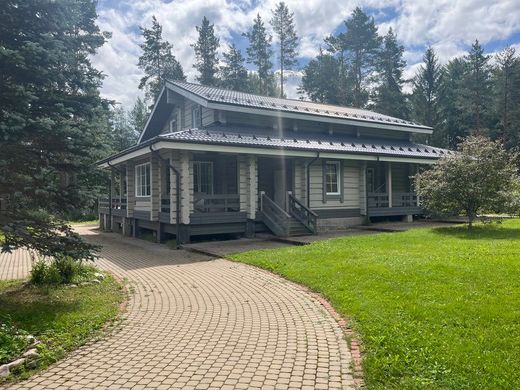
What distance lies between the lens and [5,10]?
21.5ft

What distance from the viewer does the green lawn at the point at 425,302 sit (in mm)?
3832

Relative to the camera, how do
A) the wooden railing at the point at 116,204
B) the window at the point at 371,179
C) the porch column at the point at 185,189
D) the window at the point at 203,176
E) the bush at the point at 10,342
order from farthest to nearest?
the window at the point at 371,179 → the wooden railing at the point at 116,204 → the window at the point at 203,176 → the porch column at the point at 185,189 → the bush at the point at 10,342

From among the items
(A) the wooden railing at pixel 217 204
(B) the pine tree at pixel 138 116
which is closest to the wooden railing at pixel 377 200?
(A) the wooden railing at pixel 217 204

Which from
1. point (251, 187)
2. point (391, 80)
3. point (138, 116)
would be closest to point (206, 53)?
point (138, 116)

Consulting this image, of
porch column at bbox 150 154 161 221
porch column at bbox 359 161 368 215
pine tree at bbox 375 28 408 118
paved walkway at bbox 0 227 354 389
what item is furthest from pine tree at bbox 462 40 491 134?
paved walkway at bbox 0 227 354 389

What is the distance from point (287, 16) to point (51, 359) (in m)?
47.1

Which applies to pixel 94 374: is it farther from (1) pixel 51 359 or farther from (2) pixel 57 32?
(2) pixel 57 32

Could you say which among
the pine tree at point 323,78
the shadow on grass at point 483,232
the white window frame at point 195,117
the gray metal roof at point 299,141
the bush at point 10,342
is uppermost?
the pine tree at point 323,78

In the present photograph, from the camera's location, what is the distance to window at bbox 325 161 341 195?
17.8 m

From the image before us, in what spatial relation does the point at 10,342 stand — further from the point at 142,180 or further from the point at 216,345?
the point at 142,180

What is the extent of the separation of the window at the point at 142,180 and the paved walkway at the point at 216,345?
343 inches

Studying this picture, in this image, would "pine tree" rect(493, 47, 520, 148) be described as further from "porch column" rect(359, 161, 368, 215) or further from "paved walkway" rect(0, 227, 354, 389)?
"paved walkway" rect(0, 227, 354, 389)

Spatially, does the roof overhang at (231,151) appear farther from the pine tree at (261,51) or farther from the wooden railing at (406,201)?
the pine tree at (261,51)

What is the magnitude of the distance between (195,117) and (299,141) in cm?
529
